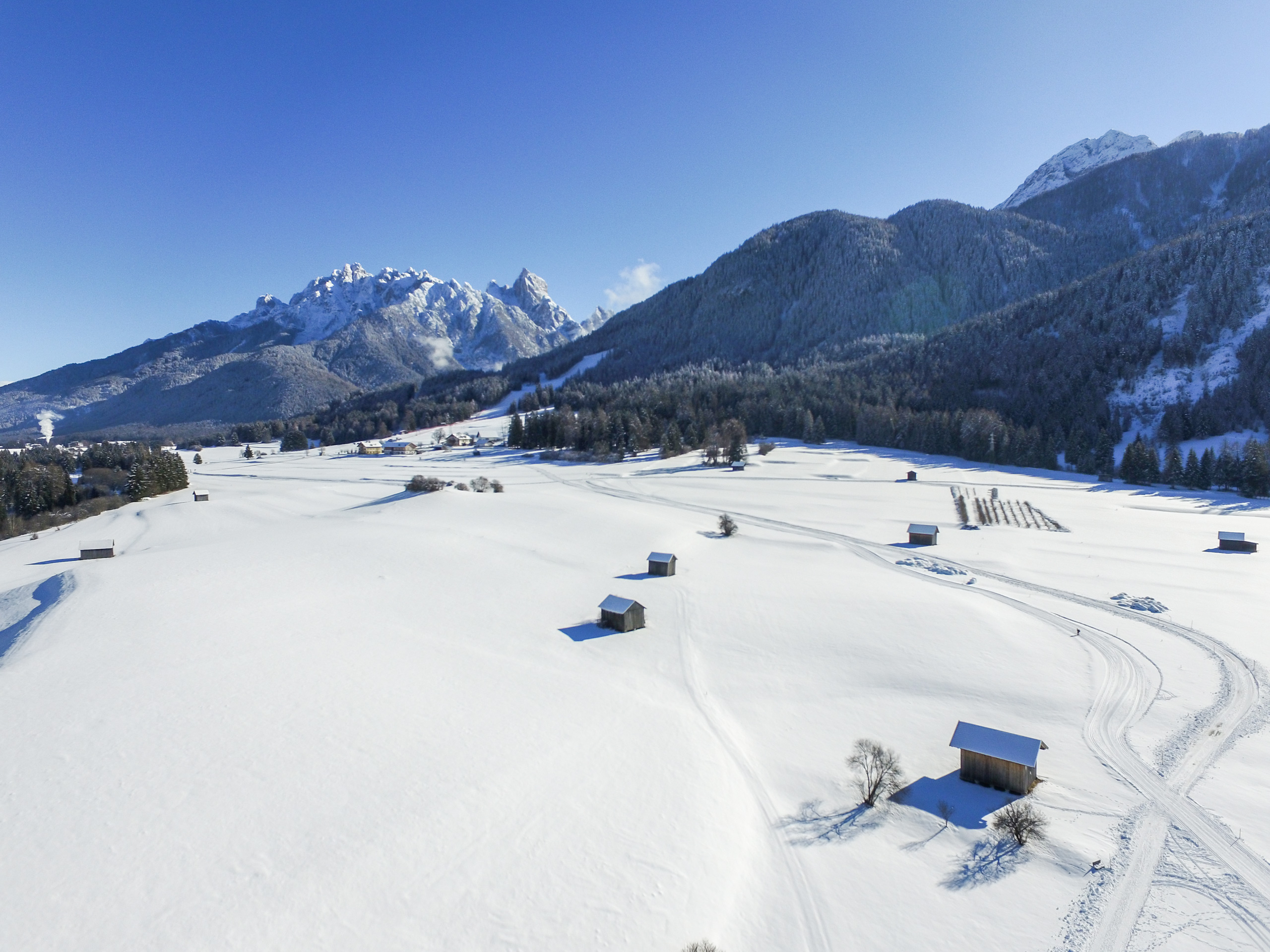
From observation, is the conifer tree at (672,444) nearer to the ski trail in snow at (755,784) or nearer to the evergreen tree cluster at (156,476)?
the ski trail in snow at (755,784)

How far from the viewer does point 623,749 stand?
67.6 feet

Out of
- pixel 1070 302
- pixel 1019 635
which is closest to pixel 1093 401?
pixel 1070 302

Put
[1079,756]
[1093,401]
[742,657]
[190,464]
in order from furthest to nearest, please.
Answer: [190,464] < [1093,401] < [742,657] < [1079,756]

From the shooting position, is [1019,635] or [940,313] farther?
Answer: [940,313]

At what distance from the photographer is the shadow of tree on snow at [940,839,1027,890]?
583 inches

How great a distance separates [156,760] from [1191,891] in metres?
29.9

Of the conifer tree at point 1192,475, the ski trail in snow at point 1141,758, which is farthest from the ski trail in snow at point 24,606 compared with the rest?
the conifer tree at point 1192,475

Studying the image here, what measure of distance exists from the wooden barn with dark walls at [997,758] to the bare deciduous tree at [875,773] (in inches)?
84.5

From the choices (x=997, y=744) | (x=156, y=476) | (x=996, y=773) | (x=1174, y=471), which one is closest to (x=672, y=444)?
(x=1174, y=471)

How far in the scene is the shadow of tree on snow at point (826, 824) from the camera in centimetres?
1658

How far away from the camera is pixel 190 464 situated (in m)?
127

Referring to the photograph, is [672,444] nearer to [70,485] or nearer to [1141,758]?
[1141,758]

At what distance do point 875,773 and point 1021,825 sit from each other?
4.06 m

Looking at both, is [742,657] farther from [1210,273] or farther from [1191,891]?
[1210,273]
